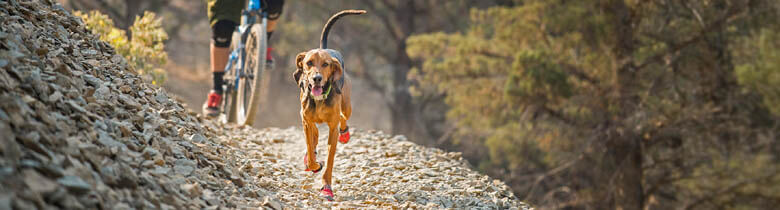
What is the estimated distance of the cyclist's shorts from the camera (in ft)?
20.2

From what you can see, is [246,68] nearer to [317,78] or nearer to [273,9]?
[273,9]

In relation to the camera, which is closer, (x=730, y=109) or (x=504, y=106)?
(x=730, y=109)

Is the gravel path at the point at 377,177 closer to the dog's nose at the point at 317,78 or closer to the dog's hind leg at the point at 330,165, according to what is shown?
the dog's hind leg at the point at 330,165

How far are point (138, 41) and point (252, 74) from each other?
1.32 metres

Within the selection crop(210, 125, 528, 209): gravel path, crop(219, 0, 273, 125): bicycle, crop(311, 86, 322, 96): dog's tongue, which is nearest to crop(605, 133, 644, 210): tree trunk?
crop(210, 125, 528, 209): gravel path

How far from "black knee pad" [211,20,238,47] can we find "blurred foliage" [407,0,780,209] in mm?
3818

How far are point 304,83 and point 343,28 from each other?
523 inches

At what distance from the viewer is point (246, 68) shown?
241 inches

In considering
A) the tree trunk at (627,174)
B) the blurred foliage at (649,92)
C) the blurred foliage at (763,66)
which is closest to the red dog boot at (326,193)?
the blurred foliage at (649,92)

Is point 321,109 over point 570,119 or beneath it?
beneath

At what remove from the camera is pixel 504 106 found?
10016mm

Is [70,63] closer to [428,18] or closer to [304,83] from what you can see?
[304,83]

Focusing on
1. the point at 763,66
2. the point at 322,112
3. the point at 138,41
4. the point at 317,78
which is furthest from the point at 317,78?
the point at 763,66

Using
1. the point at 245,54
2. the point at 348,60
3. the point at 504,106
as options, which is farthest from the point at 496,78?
the point at 348,60
